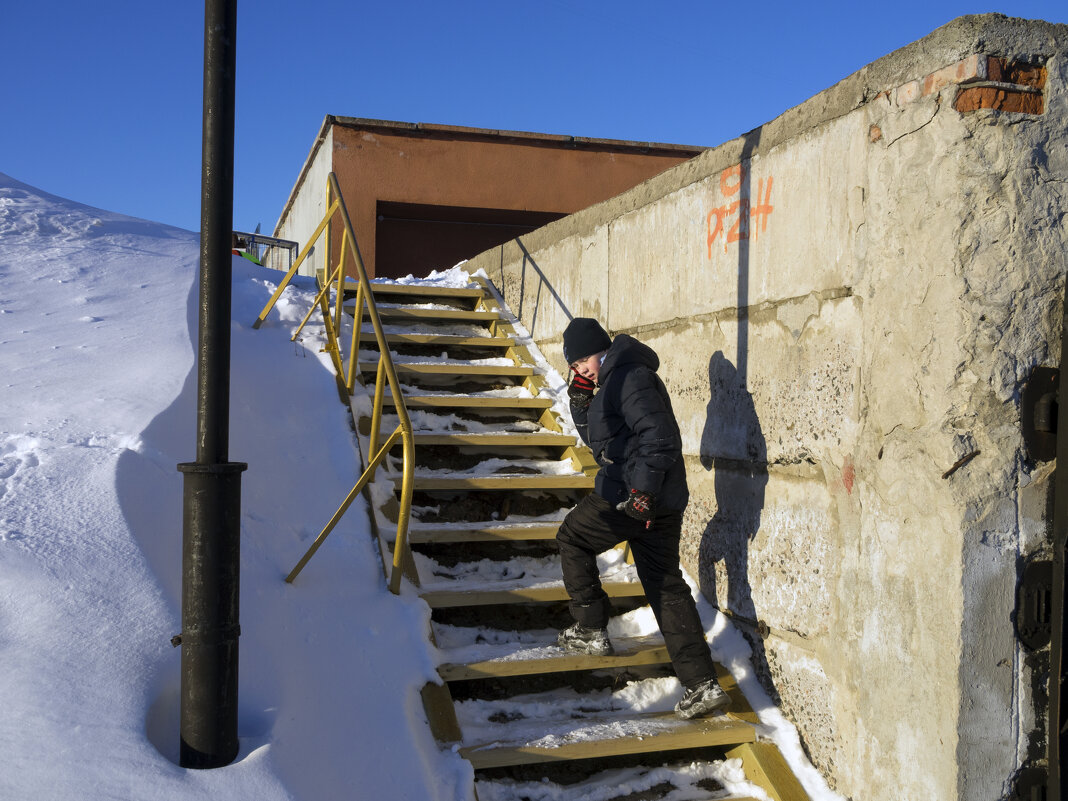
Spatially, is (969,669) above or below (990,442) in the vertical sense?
below

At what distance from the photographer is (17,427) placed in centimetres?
387

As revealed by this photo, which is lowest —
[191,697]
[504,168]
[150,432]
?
[191,697]

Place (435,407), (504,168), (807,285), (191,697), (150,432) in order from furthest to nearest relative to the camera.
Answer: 1. (504,168)
2. (435,407)
3. (150,432)
4. (807,285)
5. (191,697)

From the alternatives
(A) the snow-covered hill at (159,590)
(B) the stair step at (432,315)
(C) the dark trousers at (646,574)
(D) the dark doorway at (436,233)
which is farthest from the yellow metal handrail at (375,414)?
(D) the dark doorway at (436,233)

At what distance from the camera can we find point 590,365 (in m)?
4.06

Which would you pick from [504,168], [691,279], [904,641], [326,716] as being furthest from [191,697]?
[504,168]

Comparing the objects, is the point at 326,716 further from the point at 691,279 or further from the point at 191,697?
the point at 691,279

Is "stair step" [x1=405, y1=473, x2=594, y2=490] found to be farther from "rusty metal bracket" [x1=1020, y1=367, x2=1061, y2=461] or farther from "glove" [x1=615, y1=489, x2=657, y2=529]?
"rusty metal bracket" [x1=1020, y1=367, x2=1061, y2=461]

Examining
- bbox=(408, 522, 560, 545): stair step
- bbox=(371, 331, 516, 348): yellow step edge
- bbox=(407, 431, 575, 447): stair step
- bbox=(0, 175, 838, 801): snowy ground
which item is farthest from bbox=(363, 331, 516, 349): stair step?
bbox=(408, 522, 560, 545): stair step

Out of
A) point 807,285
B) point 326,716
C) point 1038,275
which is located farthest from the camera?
point 807,285

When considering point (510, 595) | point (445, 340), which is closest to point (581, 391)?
point (510, 595)

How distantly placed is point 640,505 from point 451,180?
8.15m

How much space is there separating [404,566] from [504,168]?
7.94 metres

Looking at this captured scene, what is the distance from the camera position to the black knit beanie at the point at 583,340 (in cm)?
402
